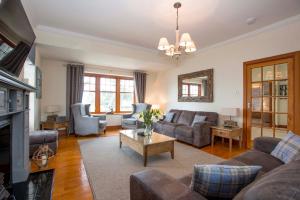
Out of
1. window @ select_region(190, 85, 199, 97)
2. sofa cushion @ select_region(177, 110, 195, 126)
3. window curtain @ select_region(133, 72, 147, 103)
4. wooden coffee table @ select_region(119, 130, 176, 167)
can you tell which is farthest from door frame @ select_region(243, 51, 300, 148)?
window curtain @ select_region(133, 72, 147, 103)

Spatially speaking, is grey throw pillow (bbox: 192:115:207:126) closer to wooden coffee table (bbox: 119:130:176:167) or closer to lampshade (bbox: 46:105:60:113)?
wooden coffee table (bbox: 119:130:176:167)

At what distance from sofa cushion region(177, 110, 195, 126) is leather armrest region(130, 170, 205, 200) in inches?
144

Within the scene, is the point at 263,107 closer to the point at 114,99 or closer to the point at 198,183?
the point at 198,183

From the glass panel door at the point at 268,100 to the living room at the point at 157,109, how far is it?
0.02 meters

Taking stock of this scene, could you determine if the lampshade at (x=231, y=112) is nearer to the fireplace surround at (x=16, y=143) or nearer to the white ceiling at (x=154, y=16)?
the white ceiling at (x=154, y=16)

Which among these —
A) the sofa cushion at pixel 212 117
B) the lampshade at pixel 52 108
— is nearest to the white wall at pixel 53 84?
the lampshade at pixel 52 108

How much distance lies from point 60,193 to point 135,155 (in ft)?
4.98

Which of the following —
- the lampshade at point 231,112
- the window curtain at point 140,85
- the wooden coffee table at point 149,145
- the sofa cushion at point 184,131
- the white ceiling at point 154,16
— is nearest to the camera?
the white ceiling at point 154,16

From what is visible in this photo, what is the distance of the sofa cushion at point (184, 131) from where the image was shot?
399 centimetres

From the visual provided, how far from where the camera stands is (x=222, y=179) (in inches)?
39.1

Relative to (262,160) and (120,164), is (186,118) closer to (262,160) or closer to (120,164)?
(120,164)

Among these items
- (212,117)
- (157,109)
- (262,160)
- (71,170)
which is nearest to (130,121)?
(157,109)

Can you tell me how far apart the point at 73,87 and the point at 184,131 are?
12.5ft

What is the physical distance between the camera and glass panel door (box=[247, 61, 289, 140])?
3.32 metres
